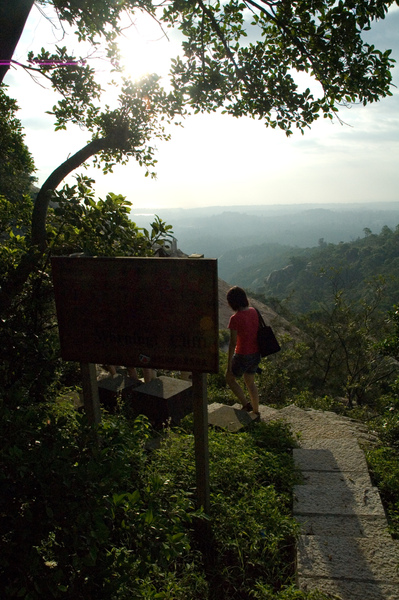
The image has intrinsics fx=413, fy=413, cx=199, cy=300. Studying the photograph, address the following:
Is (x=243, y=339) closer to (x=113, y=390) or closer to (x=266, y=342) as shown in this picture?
(x=266, y=342)

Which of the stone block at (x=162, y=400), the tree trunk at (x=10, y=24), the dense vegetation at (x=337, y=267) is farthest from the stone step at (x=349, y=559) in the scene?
the dense vegetation at (x=337, y=267)

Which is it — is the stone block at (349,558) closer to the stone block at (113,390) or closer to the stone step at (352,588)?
the stone step at (352,588)

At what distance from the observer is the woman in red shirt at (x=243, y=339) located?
15.2 ft

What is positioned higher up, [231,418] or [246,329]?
[246,329]

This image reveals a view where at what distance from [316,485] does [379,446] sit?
3.75ft

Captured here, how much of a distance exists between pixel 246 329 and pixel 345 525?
2.21m

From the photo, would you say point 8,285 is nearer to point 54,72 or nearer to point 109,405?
point 109,405

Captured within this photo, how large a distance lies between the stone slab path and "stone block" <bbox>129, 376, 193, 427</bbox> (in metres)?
1.39

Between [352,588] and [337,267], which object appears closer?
[352,588]

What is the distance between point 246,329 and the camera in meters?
4.67

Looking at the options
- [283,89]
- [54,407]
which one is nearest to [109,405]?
[54,407]

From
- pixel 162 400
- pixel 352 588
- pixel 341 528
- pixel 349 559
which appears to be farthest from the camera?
pixel 162 400

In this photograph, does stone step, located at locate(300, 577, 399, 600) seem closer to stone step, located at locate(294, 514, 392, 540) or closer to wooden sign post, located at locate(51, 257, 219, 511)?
stone step, located at locate(294, 514, 392, 540)

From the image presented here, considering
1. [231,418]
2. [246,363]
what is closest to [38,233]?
[246,363]
